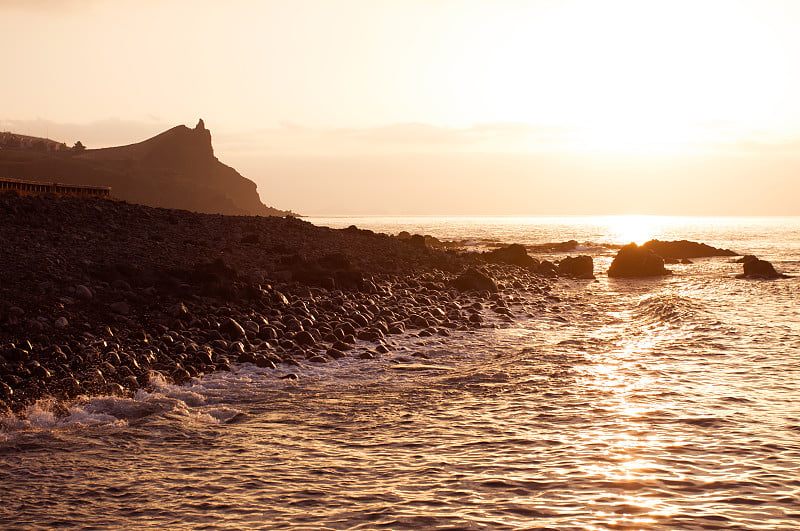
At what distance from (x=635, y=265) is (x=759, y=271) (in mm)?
7287

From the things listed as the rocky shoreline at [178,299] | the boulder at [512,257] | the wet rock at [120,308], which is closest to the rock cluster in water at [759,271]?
the boulder at [512,257]

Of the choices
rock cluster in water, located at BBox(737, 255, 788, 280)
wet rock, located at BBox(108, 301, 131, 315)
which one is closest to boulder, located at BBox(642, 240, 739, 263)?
rock cluster in water, located at BBox(737, 255, 788, 280)

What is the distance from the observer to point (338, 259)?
1016 inches

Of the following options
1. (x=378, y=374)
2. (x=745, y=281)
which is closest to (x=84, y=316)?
(x=378, y=374)

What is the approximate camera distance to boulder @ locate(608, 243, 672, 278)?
4481cm

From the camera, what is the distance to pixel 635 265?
45.1 m

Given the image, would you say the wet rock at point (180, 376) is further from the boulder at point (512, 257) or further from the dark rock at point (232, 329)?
the boulder at point (512, 257)

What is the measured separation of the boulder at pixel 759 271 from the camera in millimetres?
41344

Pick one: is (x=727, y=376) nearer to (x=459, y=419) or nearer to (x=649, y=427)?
(x=649, y=427)

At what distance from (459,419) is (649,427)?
9.57 ft

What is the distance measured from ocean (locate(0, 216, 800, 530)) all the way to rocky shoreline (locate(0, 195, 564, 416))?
1.16 metres

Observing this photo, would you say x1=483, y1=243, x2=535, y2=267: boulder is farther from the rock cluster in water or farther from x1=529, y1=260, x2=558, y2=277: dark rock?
the rock cluster in water

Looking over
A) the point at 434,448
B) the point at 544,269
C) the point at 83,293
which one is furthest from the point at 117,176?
the point at 434,448

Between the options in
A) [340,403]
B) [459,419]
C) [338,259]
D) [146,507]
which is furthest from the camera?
[338,259]
